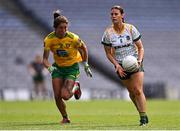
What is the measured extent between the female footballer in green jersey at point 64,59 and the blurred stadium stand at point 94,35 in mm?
17952

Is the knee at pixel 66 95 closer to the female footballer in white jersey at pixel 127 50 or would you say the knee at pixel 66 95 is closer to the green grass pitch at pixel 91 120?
the green grass pitch at pixel 91 120

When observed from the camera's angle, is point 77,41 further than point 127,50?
Yes

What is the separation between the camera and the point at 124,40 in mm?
13578

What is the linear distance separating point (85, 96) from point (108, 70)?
2145 millimetres

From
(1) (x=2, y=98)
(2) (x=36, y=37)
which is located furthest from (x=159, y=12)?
(1) (x=2, y=98)

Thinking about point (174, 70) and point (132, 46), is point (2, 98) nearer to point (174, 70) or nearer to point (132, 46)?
point (174, 70)

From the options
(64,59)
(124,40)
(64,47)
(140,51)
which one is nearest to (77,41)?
(64,47)

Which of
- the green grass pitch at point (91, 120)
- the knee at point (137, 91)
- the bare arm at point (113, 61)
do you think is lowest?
the green grass pitch at point (91, 120)

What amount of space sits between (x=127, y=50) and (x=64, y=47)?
1.43 metres

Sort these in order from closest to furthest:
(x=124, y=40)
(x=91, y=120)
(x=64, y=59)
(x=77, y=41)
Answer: (x=124, y=40) → (x=77, y=41) → (x=64, y=59) → (x=91, y=120)

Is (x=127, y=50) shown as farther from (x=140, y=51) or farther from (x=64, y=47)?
(x=64, y=47)

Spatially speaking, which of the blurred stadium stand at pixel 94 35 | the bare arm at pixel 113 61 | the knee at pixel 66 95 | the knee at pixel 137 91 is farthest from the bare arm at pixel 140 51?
the blurred stadium stand at pixel 94 35

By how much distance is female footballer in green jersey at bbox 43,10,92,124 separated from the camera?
14312 mm

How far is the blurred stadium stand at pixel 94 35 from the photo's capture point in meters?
33.7
